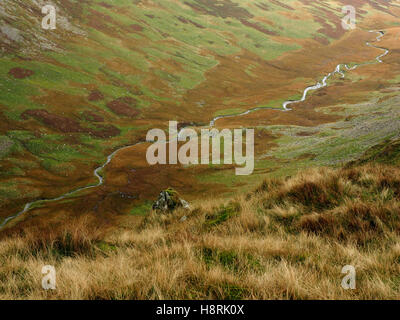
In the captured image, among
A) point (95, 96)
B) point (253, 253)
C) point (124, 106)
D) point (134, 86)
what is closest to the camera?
point (253, 253)

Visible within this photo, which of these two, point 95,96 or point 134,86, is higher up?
point 134,86

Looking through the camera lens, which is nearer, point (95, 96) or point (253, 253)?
point (253, 253)

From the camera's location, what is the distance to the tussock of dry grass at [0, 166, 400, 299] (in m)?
4.23

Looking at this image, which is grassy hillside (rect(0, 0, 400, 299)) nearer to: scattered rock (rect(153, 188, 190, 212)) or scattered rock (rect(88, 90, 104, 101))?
scattered rock (rect(88, 90, 104, 101))

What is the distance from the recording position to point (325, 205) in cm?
863

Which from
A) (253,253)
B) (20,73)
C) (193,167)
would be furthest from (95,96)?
(253,253)

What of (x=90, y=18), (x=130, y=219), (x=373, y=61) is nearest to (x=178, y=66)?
(x=90, y=18)

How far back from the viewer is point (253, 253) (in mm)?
5711

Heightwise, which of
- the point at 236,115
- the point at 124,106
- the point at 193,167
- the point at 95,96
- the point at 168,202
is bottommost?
the point at 168,202

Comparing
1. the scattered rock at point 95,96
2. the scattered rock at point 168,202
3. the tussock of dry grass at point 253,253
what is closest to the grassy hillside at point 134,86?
the scattered rock at point 95,96

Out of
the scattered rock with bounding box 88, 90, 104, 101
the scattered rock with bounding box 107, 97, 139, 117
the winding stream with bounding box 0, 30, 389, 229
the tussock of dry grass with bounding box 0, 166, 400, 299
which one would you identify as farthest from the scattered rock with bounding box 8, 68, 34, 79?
the tussock of dry grass with bounding box 0, 166, 400, 299

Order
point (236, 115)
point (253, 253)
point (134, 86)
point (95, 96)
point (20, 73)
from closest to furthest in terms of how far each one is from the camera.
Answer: point (253, 253)
point (20, 73)
point (95, 96)
point (236, 115)
point (134, 86)

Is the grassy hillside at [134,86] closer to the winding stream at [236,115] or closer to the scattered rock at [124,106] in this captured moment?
the scattered rock at [124,106]

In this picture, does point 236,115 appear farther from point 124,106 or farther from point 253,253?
point 253,253
